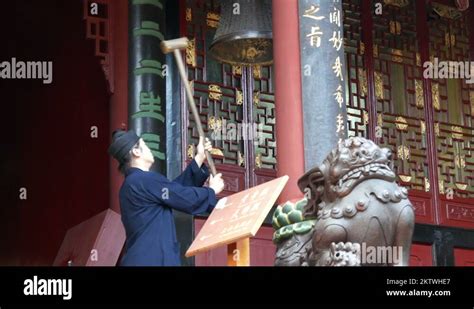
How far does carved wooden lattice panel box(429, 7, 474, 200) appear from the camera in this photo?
987 cm

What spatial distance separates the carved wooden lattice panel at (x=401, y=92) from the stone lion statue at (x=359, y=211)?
3.70m

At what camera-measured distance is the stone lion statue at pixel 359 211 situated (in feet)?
18.8

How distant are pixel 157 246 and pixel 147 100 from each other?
244cm

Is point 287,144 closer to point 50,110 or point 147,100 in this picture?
point 147,100

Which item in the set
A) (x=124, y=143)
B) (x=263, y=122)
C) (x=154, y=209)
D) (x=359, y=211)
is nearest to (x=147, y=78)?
Result: (x=263, y=122)

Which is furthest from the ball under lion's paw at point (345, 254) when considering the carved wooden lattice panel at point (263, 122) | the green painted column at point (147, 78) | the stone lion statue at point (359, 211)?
the carved wooden lattice panel at point (263, 122)

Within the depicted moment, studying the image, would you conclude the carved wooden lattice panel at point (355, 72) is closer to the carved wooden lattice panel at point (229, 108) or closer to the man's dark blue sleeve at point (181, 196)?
the carved wooden lattice panel at point (229, 108)

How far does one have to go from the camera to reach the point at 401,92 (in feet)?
32.4

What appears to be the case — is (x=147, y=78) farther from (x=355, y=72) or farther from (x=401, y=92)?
(x=401, y=92)

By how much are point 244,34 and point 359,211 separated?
260 cm

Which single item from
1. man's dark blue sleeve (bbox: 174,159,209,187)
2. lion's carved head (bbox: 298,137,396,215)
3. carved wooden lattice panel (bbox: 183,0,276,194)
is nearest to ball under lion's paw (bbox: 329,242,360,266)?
lion's carved head (bbox: 298,137,396,215)

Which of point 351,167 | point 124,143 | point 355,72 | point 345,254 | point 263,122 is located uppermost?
point 355,72
